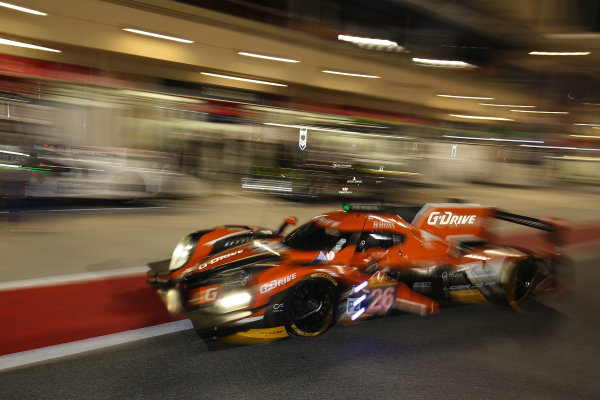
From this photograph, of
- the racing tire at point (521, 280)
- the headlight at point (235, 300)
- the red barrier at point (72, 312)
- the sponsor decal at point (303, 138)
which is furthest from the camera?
the sponsor decal at point (303, 138)

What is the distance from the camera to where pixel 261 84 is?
14.9 meters

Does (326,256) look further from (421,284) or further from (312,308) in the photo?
(421,284)

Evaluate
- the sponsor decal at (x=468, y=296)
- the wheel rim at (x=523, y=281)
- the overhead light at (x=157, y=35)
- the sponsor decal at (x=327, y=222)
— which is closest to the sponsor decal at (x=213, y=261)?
the sponsor decal at (x=327, y=222)

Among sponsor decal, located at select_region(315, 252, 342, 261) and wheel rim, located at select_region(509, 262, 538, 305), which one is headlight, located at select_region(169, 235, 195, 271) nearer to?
sponsor decal, located at select_region(315, 252, 342, 261)

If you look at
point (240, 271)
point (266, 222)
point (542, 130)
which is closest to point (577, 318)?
point (240, 271)

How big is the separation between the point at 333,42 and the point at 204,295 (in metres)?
12.6

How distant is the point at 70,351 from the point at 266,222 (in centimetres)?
595

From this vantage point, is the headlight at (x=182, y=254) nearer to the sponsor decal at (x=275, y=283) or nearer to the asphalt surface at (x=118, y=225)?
the sponsor decal at (x=275, y=283)

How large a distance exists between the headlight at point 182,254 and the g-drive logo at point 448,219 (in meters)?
2.69

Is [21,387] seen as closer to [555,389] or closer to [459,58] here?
[555,389]

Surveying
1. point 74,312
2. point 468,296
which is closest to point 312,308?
point 468,296

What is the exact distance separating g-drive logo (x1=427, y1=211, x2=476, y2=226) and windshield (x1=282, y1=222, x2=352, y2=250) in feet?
4.27

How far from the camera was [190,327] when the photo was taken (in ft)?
13.0

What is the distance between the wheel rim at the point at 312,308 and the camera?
12.2ft
